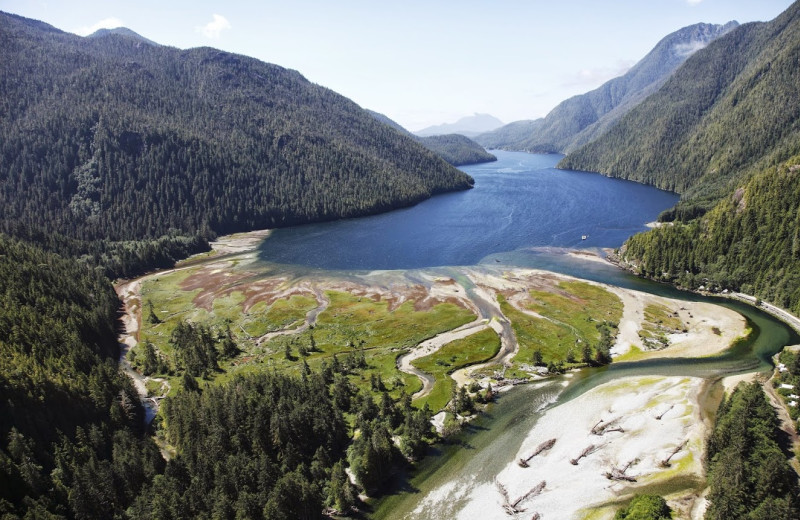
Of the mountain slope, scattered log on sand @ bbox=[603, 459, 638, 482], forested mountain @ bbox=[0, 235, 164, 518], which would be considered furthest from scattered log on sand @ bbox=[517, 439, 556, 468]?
the mountain slope

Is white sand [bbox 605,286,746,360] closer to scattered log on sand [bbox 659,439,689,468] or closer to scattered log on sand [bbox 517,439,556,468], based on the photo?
scattered log on sand [bbox 659,439,689,468]

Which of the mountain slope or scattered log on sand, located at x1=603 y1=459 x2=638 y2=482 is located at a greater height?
the mountain slope

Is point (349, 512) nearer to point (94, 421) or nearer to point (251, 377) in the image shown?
point (251, 377)

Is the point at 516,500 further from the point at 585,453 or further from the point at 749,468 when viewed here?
the point at 749,468

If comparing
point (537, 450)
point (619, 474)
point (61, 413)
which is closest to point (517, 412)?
point (537, 450)

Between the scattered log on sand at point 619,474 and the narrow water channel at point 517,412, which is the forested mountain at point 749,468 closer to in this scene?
the scattered log on sand at point 619,474

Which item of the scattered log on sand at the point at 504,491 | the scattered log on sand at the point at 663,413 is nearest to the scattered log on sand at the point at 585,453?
the scattered log on sand at the point at 504,491
